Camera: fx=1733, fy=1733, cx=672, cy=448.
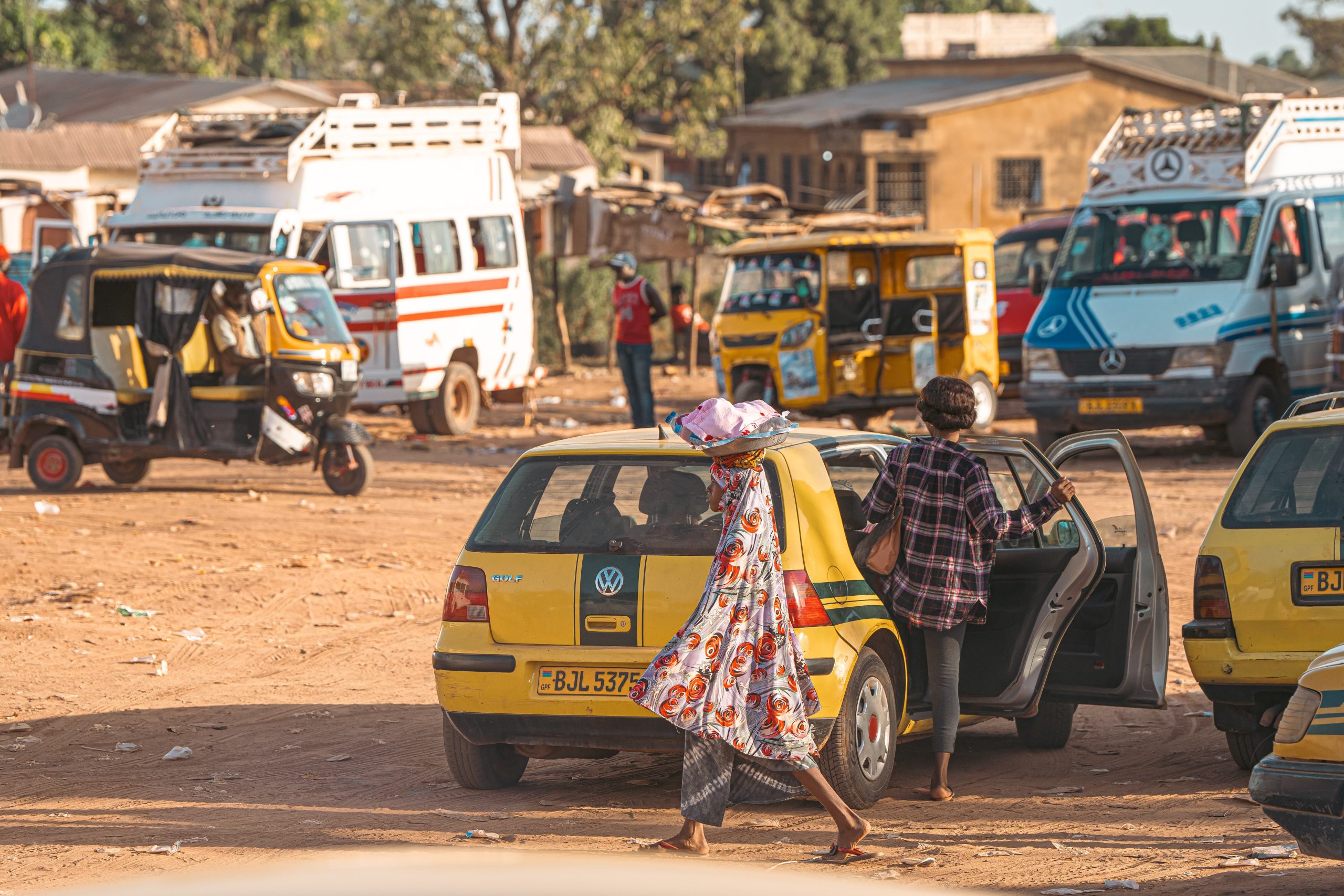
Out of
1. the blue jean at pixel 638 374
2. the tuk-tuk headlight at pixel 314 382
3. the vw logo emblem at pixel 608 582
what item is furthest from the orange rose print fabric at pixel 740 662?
the blue jean at pixel 638 374

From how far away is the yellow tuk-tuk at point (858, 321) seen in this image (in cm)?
1850

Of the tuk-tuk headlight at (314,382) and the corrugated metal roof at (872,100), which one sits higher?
the corrugated metal roof at (872,100)

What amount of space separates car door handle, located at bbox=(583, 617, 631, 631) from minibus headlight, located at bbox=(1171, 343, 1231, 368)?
11.5 metres

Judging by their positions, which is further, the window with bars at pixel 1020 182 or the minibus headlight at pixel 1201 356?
the window with bars at pixel 1020 182

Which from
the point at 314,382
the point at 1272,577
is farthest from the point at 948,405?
the point at 314,382

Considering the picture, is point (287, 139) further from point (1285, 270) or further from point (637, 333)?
point (1285, 270)

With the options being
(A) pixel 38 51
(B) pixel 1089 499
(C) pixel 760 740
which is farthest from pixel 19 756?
(A) pixel 38 51

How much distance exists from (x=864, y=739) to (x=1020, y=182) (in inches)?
1335

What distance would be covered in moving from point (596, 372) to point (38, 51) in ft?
74.6

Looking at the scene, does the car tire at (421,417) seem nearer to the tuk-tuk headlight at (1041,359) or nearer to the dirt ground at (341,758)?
the dirt ground at (341,758)

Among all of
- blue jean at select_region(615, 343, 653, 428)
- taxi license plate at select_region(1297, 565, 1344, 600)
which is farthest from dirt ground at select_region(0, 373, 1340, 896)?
blue jean at select_region(615, 343, 653, 428)

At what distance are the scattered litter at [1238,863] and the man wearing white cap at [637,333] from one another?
12.8 meters

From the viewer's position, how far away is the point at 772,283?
18.9m

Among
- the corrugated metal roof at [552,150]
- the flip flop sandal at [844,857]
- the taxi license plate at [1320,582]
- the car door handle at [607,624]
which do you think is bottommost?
the flip flop sandal at [844,857]
